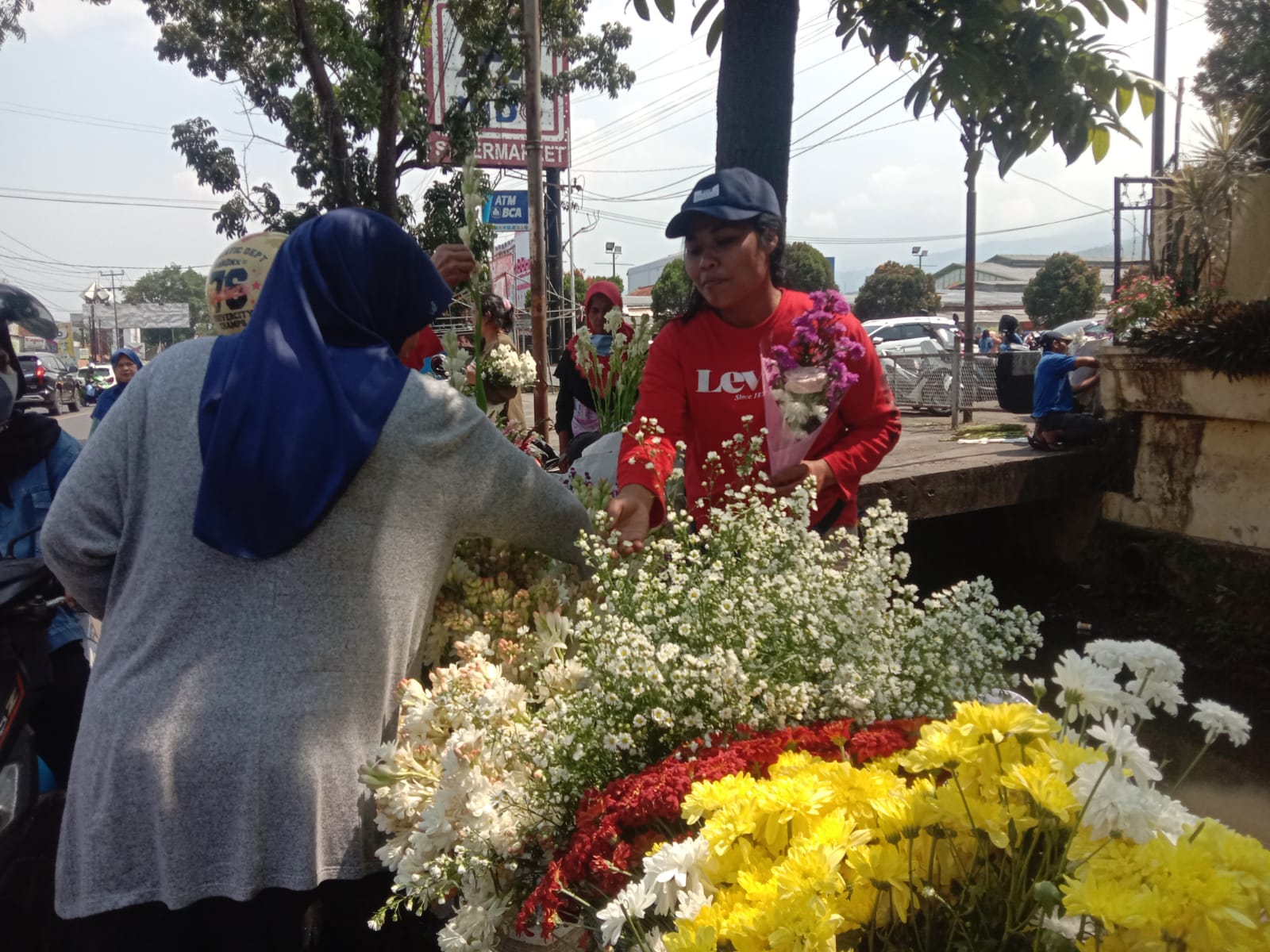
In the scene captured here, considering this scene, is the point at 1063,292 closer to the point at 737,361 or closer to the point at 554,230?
the point at 554,230

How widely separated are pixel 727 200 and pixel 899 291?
181 ft

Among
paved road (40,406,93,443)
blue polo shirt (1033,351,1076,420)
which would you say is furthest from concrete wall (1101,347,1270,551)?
paved road (40,406,93,443)

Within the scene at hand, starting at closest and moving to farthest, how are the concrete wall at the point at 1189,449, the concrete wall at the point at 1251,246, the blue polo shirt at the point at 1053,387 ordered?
the concrete wall at the point at 1189,449, the concrete wall at the point at 1251,246, the blue polo shirt at the point at 1053,387

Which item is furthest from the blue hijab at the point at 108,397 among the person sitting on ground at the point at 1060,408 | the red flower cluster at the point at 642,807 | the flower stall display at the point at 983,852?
the person sitting on ground at the point at 1060,408

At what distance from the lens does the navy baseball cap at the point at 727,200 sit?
2.33m

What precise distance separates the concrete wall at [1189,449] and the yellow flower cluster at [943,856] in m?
6.00

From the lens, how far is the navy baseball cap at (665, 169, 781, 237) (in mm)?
2332

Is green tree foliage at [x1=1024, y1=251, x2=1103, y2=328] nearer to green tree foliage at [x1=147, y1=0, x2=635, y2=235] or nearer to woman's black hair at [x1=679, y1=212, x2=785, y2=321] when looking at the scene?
green tree foliage at [x1=147, y1=0, x2=635, y2=235]

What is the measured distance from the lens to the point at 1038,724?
1.01 m

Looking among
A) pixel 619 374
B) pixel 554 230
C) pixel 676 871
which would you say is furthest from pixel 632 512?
pixel 554 230

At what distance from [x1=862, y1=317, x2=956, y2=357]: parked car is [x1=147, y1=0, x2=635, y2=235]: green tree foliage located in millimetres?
10932

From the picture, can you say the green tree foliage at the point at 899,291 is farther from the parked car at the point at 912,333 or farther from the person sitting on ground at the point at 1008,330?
the person sitting on ground at the point at 1008,330

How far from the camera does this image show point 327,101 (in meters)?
7.54

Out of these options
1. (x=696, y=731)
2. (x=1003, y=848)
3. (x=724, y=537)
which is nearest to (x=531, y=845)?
(x=696, y=731)
